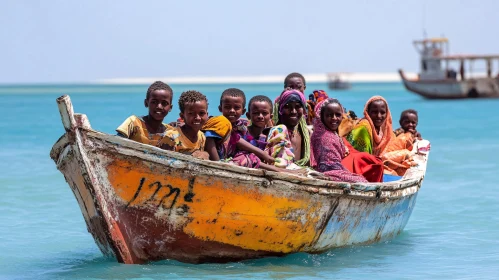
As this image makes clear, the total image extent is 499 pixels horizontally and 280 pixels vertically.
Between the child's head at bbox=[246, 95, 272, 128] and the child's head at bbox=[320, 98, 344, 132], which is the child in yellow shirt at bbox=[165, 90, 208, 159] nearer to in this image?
the child's head at bbox=[246, 95, 272, 128]

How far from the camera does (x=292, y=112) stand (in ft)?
24.3

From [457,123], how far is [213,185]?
1219 inches

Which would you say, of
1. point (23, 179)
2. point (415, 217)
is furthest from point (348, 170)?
point (23, 179)

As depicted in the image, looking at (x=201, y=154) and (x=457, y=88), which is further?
(x=457, y=88)

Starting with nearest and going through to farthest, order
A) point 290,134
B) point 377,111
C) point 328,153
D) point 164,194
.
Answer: point 164,194 < point 290,134 < point 328,153 < point 377,111

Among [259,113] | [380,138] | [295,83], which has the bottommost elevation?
[380,138]

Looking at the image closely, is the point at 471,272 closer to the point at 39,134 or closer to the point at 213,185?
the point at 213,185

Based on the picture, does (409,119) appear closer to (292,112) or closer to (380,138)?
(380,138)

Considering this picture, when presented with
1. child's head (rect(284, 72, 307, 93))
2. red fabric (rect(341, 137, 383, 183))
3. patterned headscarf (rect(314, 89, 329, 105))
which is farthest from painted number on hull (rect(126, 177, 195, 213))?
patterned headscarf (rect(314, 89, 329, 105))

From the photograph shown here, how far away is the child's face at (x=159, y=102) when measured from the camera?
6.93m

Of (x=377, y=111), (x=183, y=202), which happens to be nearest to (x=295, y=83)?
(x=377, y=111)

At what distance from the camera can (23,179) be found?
15977 mm

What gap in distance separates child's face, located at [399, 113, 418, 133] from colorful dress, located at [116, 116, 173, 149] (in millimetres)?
3834

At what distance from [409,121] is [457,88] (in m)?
42.0
